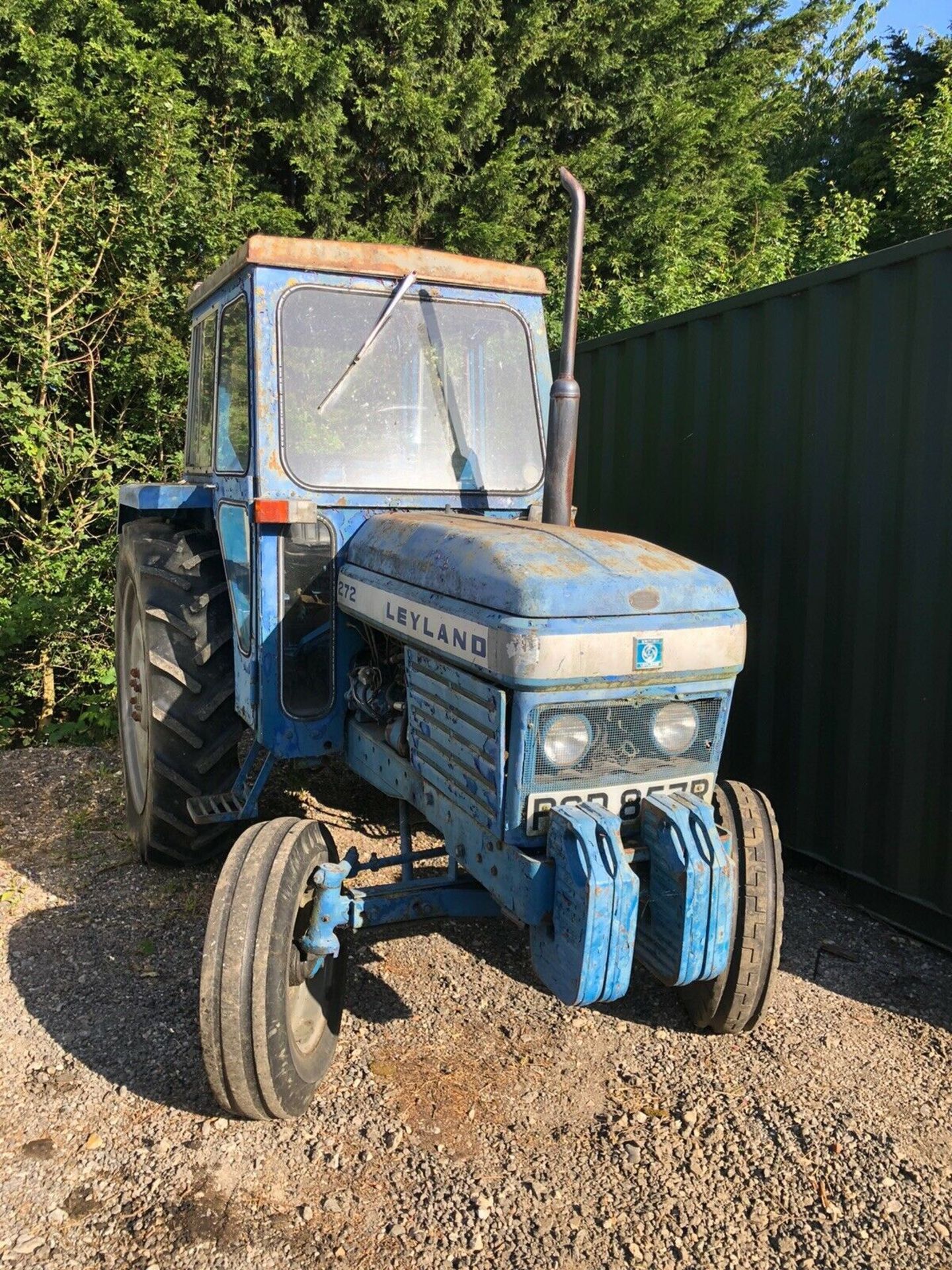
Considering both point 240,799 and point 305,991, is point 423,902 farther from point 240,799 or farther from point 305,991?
point 240,799

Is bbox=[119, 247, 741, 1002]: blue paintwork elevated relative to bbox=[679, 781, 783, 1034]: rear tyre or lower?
elevated

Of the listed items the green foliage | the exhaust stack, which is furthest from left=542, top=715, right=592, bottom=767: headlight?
the green foliage

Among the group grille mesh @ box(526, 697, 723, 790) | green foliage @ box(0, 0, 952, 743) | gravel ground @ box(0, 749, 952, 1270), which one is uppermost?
green foliage @ box(0, 0, 952, 743)

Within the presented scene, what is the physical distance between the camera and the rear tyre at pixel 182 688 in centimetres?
355

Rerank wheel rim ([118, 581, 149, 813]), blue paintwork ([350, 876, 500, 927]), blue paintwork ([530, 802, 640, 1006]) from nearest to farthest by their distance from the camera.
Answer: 1. blue paintwork ([530, 802, 640, 1006])
2. blue paintwork ([350, 876, 500, 927])
3. wheel rim ([118, 581, 149, 813])

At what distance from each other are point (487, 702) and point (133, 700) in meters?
2.43

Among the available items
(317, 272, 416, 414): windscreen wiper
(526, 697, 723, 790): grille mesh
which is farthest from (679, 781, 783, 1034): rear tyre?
(317, 272, 416, 414): windscreen wiper

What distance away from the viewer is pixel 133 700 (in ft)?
14.1

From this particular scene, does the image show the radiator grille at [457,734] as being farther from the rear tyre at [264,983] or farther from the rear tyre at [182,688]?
the rear tyre at [182,688]

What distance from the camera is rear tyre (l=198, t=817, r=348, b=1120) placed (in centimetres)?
240

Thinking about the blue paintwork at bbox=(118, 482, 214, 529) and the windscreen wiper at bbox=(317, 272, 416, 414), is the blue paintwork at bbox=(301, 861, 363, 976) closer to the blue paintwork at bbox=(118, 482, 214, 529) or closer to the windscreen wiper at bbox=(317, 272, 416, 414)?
the windscreen wiper at bbox=(317, 272, 416, 414)

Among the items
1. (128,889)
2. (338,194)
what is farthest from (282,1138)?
(338,194)

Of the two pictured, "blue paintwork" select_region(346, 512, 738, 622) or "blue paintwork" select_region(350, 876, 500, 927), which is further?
"blue paintwork" select_region(350, 876, 500, 927)

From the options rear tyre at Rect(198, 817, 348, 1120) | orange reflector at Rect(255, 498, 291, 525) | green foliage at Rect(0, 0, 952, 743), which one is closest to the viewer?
rear tyre at Rect(198, 817, 348, 1120)
